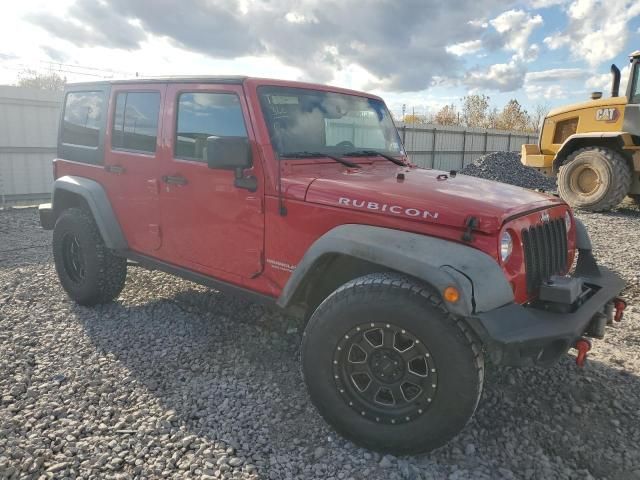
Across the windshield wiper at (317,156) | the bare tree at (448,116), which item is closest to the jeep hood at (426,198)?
the windshield wiper at (317,156)

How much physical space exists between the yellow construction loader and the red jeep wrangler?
6583mm

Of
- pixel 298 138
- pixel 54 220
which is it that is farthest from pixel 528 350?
pixel 54 220

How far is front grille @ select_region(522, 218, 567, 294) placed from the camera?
8.54ft

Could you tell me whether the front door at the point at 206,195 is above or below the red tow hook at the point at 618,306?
above

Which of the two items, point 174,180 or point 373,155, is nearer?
point 174,180

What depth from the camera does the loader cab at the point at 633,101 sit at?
27.8ft

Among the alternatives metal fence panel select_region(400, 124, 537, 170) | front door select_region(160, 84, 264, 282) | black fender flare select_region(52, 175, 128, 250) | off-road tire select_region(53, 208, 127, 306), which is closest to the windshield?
front door select_region(160, 84, 264, 282)

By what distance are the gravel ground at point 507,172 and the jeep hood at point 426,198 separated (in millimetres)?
13234

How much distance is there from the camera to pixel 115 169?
13.1 feet

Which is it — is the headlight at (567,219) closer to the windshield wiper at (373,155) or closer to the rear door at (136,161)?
the windshield wiper at (373,155)

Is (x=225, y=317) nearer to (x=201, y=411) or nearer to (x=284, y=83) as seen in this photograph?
(x=201, y=411)

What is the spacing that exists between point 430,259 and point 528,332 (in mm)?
545

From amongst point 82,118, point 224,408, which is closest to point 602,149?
point 82,118

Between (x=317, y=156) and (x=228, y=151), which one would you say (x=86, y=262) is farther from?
(x=317, y=156)
